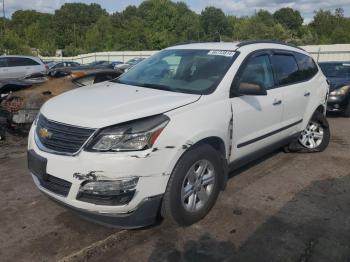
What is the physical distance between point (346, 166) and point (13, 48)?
2124 inches

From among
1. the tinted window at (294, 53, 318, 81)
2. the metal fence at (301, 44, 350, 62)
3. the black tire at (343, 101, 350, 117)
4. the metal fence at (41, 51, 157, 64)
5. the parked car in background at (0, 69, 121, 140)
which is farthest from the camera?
the metal fence at (41, 51, 157, 64)

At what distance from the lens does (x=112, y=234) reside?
12.3 ft

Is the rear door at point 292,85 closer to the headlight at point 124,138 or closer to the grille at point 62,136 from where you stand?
the headlight at point 124,138

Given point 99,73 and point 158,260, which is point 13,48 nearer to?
point 99,73

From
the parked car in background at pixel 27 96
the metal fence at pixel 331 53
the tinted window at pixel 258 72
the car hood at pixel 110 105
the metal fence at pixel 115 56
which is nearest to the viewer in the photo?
the car hood at pixel 110 105

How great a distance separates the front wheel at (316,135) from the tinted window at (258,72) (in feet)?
5.63

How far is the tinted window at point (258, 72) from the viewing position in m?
4.48

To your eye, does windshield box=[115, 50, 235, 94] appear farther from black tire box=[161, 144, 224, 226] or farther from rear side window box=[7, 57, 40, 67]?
rear side window box=[7, 57, 40, 67]

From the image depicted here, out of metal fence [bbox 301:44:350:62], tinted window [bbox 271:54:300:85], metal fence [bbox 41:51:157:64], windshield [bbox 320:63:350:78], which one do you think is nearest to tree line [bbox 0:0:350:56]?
metal fence [bbox 41:51:157:64]

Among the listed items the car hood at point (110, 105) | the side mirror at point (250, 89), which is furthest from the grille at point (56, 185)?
the side mirror at point (250, 89)

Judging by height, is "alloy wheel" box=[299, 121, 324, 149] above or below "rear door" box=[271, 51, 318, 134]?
below

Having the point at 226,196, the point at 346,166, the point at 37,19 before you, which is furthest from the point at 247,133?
the point at 37,19

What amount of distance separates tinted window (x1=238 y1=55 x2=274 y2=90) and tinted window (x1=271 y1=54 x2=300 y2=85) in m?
0.17

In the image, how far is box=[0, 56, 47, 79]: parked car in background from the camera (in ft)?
52.6
